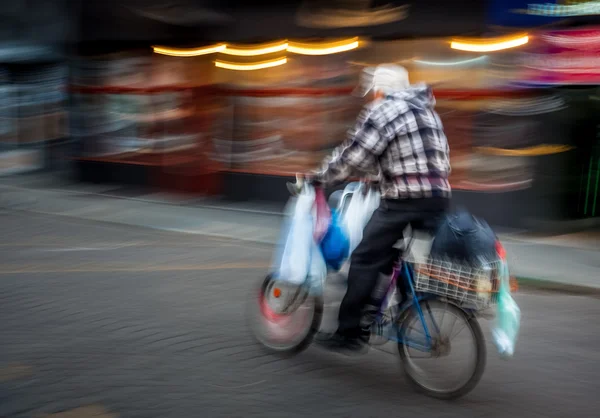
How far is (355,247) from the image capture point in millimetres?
5684

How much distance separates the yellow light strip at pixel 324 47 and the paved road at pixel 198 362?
5664mm

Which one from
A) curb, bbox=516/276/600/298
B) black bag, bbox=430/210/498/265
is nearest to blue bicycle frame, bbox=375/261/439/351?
black bag, bbox=430/210/498/265

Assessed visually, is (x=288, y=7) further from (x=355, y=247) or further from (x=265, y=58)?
(x=355, y=247)

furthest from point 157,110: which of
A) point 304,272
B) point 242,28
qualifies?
point 304,272

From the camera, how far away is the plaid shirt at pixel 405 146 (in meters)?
5.30

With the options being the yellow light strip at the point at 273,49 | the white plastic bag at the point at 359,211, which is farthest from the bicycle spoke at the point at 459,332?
the yellow light strip at the point at 273,49

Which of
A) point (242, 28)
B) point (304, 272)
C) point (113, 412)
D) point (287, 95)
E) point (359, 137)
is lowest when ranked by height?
point (113, 412)

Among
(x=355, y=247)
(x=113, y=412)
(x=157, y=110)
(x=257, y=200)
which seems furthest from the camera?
(x=157, y=110)

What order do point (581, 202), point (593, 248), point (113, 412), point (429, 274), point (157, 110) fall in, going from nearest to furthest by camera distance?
point (113, 412), point (429, 274), point (593, 248), point (581, 202), point (157, 110)

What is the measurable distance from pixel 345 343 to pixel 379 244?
2.35 feet

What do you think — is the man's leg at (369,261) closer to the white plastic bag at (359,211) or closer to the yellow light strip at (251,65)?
the white plastic bag at (359,211)

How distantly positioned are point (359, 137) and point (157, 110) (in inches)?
462

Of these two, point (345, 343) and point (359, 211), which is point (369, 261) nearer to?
point (359, 211)

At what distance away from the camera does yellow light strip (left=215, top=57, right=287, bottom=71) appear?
1474 cm
